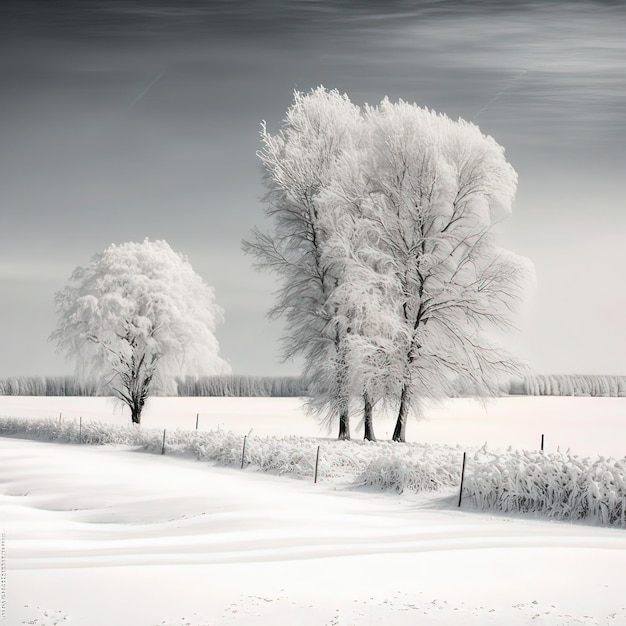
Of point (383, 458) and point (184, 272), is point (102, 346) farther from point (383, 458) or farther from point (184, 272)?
point (383, 458)

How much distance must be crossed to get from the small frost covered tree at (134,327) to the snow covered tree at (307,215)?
9.67 metres

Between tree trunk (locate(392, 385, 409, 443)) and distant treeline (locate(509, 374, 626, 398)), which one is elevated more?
distant treeline (locate(509, 374, 626, 398))

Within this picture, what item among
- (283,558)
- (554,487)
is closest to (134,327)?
(554,487)

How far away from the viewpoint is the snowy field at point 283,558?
7.61 meters

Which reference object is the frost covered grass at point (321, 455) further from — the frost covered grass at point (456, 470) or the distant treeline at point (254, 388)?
the distant treeline at point (254, 388)

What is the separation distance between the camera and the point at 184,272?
137 feet

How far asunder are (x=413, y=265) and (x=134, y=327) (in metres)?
16.4

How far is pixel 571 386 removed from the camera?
114125 mm

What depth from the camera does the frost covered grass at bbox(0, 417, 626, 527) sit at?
15289mm

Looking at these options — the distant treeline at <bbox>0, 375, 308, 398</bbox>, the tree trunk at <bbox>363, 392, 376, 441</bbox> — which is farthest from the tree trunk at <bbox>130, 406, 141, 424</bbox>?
the distant treeline at <bbox>0, 375, 308, 398</bbox>

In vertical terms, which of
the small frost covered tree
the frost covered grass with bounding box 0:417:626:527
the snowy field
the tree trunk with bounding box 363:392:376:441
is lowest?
the snowy field

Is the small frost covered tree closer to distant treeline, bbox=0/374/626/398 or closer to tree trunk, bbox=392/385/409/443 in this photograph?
tree trunk, bbox=392/385/409/443

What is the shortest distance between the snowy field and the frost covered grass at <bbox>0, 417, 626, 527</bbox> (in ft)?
1.98

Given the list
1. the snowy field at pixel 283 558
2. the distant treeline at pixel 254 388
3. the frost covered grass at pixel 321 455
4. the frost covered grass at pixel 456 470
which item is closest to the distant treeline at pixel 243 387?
the distant treeline at pixel 254 388
